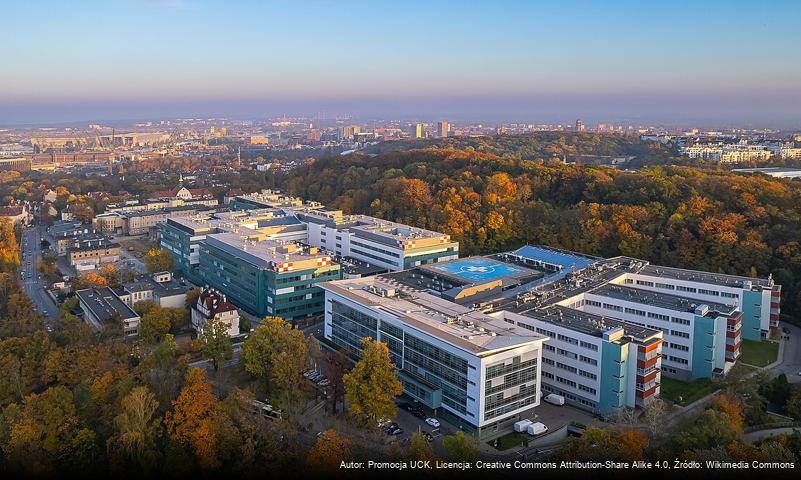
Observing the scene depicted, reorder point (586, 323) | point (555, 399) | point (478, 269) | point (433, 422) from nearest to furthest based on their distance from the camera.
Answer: point (433, 422) → point (555, 399) → point (586, 323) → point (478, 269)

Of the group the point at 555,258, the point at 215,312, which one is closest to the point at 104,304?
the point at 215,312

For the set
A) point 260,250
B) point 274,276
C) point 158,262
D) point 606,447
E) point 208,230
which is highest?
point 208,230

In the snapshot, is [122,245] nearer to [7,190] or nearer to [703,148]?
[7,190]

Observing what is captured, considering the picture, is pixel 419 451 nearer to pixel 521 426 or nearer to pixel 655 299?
pixel 521 426

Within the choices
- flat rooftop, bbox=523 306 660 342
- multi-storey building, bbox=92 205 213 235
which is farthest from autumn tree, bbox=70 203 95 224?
flat rooftop, bbox=523 306 660 342

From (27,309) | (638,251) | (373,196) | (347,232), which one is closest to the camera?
(27,309)

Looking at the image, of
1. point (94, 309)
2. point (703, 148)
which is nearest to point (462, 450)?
point (94, 309)

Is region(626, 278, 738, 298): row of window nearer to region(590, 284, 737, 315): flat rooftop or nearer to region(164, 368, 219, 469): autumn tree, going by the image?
region(590, 284, 737, 315): flat rooftop

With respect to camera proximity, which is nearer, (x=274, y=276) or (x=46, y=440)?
(x=46, y=440)
